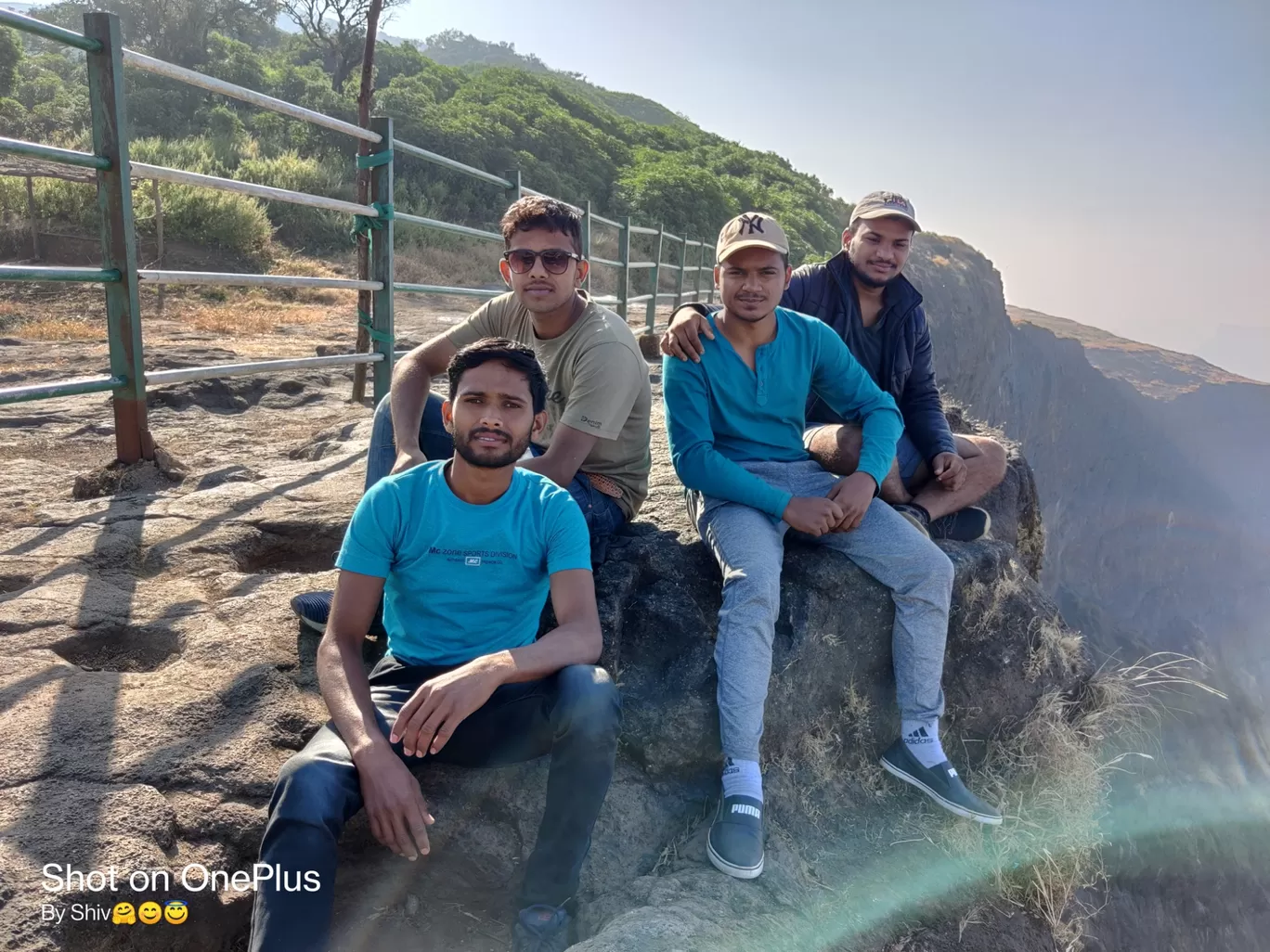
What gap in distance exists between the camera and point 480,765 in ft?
6.87

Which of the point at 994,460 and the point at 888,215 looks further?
the point at 994,460

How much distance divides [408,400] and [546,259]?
666mm

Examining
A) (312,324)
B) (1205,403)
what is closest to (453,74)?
(312,324)

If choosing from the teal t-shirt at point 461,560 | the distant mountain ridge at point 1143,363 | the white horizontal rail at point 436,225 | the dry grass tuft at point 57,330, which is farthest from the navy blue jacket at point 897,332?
the distant mountain ridge at point 1143,363

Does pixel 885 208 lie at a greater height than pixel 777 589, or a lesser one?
greater

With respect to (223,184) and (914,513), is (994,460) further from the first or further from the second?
(223,184)

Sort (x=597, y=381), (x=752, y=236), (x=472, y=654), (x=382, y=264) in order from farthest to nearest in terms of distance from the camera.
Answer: (x=382, y=264)
(x=752, y=236)
(x=597, y=381)
(x=472, y=654)

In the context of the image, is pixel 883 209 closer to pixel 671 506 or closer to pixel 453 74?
pixel 671 506

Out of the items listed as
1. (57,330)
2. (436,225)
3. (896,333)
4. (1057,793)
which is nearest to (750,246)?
(896,333)

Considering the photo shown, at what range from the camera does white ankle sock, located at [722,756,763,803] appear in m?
2.34

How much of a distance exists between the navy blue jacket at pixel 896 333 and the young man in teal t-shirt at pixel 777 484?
Answer: 50 cm

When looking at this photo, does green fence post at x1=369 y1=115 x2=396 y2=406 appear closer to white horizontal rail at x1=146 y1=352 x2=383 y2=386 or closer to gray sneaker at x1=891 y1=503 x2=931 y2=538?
white horizontal rail at x1=146 y1=352 x2=383 y2=386

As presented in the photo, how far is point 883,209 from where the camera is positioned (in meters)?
3.36

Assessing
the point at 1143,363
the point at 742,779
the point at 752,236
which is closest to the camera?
the point at 742,779
